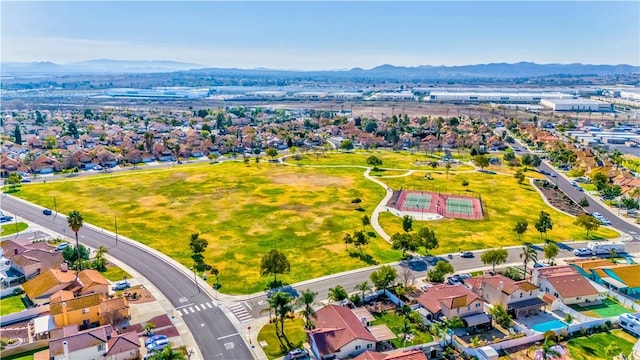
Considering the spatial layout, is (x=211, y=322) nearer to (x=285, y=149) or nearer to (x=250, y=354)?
(x=250, y=354)

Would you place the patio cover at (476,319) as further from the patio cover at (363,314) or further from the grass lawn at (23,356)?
the grass lawn at (23,356)

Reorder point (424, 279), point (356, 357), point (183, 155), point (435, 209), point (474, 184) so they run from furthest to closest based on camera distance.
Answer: point (183, 155), point (474, 184), point (435, 209), point (424, 279), point (356, 357)

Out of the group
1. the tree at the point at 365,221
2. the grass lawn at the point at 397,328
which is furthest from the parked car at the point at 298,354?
the tree at the point at 365,221

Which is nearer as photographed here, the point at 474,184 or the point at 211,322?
the point at 211,322

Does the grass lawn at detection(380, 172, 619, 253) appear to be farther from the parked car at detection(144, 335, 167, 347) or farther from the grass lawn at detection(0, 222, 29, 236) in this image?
the grass lawn at detection(0, 222, 29, 236)

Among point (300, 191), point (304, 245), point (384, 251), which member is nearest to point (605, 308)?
point (384, 251)

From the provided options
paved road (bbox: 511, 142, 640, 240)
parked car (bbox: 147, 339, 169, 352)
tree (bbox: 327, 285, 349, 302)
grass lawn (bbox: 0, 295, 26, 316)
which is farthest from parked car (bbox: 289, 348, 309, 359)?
paved road (bbox: 511, 142, 640, 240)

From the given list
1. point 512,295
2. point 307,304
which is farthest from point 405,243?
point 307,304
